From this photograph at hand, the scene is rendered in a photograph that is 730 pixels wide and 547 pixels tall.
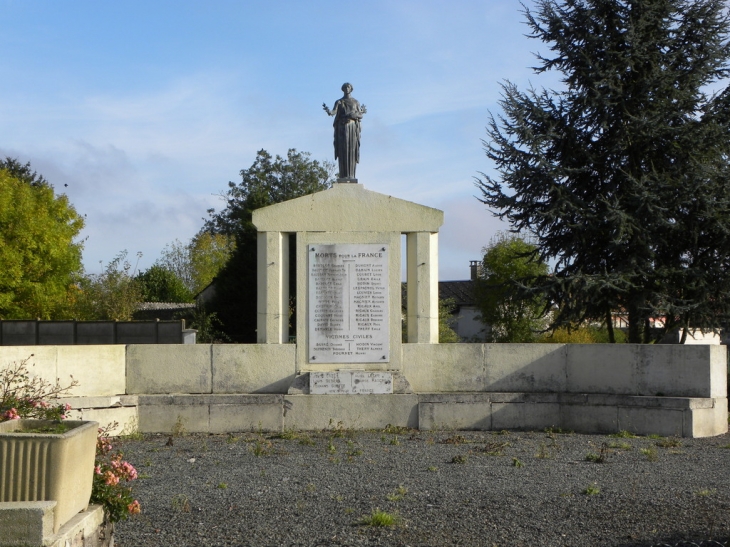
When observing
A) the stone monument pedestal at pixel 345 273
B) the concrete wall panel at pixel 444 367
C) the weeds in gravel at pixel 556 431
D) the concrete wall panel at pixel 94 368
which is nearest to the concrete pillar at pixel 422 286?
the stone monument pedestal at pixel 345 273

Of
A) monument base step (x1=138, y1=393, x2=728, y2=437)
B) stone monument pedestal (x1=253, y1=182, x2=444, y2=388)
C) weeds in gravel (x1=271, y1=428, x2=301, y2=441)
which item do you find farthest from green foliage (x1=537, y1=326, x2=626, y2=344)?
weeds in gravel (x1=271, y1=428, x2=301, y2=441)

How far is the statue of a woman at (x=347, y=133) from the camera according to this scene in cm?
1433

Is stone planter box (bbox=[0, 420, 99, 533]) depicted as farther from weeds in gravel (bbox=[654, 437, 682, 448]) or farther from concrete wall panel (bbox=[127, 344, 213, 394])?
weeds in gravel (bbox=[654, 437, 682, 448])

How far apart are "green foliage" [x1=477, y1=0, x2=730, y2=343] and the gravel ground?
7907mm

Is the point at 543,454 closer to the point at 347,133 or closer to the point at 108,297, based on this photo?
the point at 347,133

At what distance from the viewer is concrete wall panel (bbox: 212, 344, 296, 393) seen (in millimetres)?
13453

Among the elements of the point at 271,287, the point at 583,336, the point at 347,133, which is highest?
the point at 347,133

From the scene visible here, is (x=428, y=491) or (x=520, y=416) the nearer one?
(x=428, y=491)

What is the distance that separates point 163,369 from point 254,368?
1364 mm

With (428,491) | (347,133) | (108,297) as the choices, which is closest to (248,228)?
(108,297)

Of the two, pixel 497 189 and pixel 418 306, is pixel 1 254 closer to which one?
pixel 497 189

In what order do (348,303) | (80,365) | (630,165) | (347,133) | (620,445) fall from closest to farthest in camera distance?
(620,445), (80,365), (348,303), (347,133), (630,165)

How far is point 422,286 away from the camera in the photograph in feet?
44.9

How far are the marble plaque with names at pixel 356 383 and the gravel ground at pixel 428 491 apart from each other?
102 centimetres
